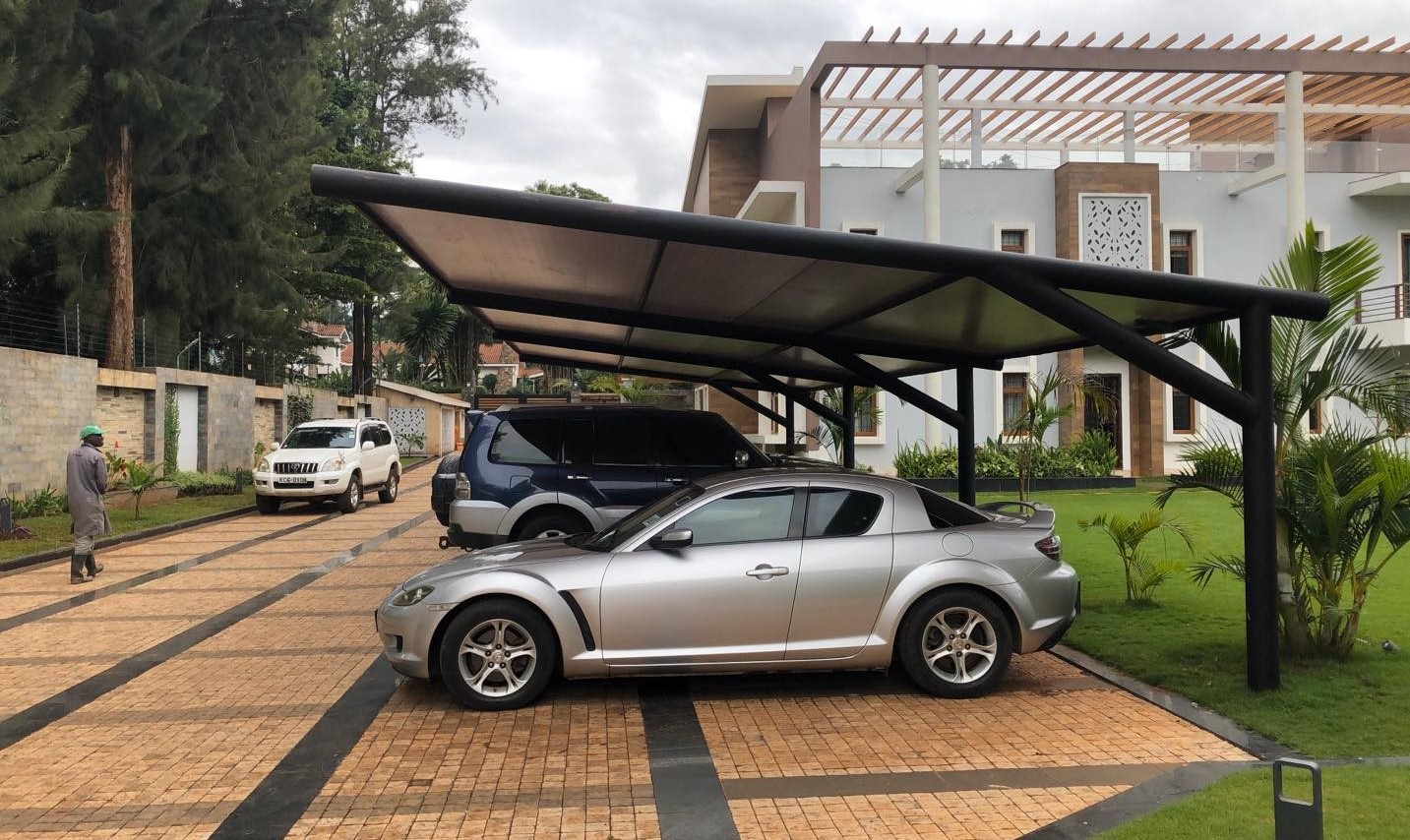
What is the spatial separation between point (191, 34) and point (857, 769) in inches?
993

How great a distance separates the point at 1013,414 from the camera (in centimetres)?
2544

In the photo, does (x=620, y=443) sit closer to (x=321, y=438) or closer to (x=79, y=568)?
(x=79, y=568)

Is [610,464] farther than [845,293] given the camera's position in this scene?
Yes

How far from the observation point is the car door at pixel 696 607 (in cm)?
606

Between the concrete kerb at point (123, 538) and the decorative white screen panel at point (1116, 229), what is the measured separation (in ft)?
65.0

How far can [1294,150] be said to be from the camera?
2406 cm

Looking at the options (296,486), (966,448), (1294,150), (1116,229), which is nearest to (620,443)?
(966,448)

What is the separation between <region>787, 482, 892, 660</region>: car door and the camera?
20.1ft

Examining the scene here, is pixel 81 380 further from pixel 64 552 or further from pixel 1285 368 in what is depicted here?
pixel 1285 368

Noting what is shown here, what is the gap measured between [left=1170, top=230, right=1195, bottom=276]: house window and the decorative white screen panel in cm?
106

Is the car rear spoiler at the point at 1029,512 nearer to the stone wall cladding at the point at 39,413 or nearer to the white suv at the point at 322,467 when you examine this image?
the white suv at the point at 322,467

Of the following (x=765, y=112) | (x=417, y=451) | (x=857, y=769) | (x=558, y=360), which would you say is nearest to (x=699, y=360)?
(x=558, y=360)

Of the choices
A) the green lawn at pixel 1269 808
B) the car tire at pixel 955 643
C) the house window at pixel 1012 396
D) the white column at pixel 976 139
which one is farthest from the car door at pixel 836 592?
the white column at pixel 976 139

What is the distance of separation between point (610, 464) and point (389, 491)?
45.5 ft
